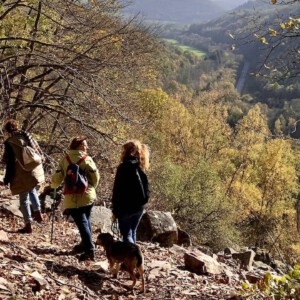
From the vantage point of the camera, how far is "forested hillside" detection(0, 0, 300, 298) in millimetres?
9656

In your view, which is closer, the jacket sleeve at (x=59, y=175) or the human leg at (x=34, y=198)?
the jacket sleeve at (x=59, y=175)

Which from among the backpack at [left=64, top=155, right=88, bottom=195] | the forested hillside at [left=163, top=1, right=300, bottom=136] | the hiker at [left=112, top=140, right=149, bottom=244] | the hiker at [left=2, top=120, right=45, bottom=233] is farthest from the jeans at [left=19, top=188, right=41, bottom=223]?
the forested hillside at [left=163, top=1, right=300, bottom=136]

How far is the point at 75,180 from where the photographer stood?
5906 millimetres

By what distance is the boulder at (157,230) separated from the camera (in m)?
9.18

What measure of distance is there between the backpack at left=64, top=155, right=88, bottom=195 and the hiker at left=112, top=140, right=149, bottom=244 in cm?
48

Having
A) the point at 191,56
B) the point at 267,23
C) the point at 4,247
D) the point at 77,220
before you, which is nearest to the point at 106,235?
the point at 77,220

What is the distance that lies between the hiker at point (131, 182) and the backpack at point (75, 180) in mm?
481

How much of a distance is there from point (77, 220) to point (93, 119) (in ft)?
16.0

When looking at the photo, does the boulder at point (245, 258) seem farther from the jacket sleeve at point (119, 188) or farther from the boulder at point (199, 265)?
the jacket sleeve at point (119, 188)

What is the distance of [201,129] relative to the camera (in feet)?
121

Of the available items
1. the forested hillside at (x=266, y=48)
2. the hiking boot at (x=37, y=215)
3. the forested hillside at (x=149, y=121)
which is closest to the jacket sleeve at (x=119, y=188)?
A: the forested hillside at (x=149, y=121)

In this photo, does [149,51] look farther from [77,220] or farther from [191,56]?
[191,56]

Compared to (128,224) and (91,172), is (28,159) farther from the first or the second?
(128,224)

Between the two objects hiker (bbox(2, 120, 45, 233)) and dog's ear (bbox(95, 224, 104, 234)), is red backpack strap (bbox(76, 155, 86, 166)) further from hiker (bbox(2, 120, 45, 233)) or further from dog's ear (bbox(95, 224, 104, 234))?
dog's ear (bbox(95, 224, 104, 234))
